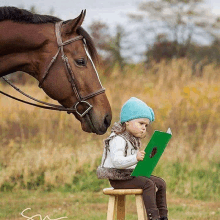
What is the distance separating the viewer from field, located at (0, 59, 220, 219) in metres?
6.25

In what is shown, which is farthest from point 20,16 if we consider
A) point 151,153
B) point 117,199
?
point 117,199

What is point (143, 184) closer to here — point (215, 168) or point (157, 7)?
point (215, 168)

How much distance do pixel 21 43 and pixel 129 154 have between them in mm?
1183

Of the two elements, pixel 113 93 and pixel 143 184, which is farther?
pixel 113 93

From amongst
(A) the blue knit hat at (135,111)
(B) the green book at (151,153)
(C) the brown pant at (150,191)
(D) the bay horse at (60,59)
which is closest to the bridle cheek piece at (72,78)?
(D) the bay horse at (60,59)

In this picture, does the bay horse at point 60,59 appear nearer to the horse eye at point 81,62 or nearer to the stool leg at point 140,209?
the horse eye at point 81,62

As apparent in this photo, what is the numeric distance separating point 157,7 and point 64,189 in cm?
1311

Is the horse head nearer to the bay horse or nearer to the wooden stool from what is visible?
the bay horse

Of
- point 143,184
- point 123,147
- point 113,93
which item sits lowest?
point 143,184

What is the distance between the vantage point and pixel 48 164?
7.23m

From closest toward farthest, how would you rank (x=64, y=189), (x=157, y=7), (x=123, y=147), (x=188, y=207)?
(x=123, y=147), (x=188, y=207), (x=64, y=189), (x=157, y=7)

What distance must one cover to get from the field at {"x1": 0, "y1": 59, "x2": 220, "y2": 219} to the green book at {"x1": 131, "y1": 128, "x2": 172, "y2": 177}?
2264mm

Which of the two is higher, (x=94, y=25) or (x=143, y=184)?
(x=94, y=25)

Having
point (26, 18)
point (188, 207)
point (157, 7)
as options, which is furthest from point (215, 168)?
point (157, 7)
